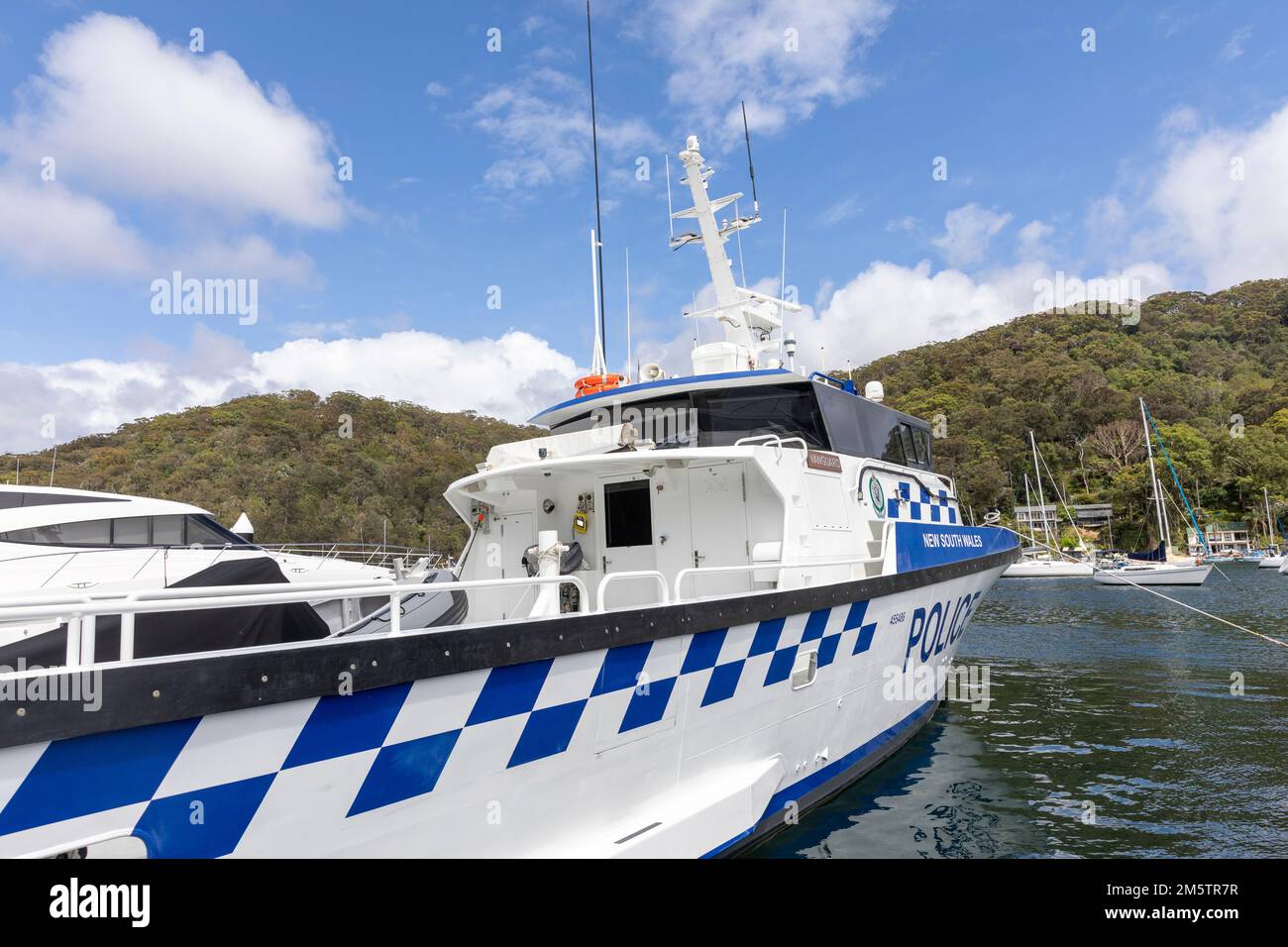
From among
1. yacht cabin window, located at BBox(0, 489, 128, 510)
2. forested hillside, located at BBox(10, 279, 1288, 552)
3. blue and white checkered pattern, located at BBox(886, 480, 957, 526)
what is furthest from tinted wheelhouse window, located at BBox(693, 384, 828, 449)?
forested hillside, located at BBox(10, 279, 1288, 552)

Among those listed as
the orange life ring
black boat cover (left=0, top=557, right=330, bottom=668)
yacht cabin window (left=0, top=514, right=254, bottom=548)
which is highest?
the orange life ring

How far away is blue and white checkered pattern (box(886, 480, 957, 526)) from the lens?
7.49 meters

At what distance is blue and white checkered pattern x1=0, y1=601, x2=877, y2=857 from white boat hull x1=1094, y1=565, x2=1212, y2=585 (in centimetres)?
3252

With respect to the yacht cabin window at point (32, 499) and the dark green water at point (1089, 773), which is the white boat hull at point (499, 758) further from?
the yacht cabin window at point (32, 499)

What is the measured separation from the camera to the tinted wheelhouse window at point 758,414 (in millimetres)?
6434

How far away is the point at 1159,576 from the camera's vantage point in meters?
Answer: 30.5

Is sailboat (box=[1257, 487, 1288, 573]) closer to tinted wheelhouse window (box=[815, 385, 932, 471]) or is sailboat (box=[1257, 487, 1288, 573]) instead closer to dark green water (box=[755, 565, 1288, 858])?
dark green water (box=[755, 565, 1288, 858])

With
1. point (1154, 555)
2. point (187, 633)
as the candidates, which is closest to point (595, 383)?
point (187, 633)

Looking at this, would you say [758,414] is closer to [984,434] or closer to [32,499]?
[32,499]

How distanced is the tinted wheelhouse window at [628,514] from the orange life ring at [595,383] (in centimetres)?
118

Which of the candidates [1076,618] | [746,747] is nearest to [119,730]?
[746,747]

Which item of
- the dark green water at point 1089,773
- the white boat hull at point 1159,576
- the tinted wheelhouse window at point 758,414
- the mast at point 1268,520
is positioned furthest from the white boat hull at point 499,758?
the mast at point 1268,520

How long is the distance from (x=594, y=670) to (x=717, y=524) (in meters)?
2.61

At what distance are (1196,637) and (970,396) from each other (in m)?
48.0
